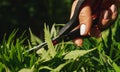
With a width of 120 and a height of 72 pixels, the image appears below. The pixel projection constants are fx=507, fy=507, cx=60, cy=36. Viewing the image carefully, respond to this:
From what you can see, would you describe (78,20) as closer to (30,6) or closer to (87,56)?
(87,56)

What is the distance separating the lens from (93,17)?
123 cm

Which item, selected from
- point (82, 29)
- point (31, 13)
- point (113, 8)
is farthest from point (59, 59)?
point (31, 13)

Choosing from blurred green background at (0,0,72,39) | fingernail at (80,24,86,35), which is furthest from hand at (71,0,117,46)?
blurred green background at (0,0,72,39)

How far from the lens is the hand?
3.88 ft

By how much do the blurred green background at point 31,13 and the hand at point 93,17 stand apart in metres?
5.24

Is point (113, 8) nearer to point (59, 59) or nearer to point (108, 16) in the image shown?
point (108, 16)

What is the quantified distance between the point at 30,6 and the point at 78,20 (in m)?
5.63

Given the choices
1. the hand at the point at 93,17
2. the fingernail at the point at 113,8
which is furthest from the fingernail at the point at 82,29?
the fingernail at the point at 113,8

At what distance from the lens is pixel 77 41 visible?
123cm

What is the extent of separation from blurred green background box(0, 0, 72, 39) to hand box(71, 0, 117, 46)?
17.2ft

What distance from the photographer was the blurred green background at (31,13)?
661 centimetres

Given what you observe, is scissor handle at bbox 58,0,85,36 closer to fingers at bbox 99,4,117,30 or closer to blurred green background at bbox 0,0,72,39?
fingers at bbox 99,4,117,30

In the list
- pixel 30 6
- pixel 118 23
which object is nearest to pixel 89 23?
pixel 118 23

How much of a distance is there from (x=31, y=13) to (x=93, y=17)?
5632mm
